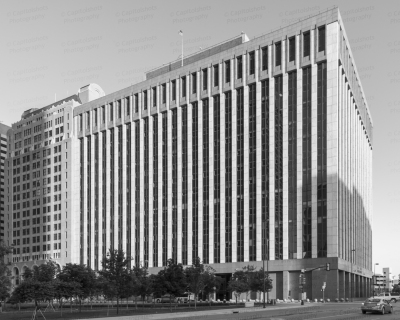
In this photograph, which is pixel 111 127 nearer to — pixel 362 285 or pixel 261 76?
pixel 261 76

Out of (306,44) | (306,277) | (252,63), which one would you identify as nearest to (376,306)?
(306,277)

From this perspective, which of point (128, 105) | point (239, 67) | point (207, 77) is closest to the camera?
point (239, 67)

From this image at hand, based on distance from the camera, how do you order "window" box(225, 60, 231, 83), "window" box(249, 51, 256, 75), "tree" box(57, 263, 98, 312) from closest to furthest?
"tree" box(57, 263, 98, 312) < "window" box(249, 51, 256, 75) < "window" box(225, 60, 231, 83)

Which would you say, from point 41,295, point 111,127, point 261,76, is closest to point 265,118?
point 261,76

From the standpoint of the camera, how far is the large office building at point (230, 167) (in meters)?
98.6

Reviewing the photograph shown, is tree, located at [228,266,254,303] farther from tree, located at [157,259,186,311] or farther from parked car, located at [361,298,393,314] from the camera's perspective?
parked car, located at [361,298,393,314]

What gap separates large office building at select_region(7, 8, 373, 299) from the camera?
3880 inches

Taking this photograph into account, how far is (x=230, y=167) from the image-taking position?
110 metres

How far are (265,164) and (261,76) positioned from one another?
59.3ft

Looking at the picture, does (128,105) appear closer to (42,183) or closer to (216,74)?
(216,74)

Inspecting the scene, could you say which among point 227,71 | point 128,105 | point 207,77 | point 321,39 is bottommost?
point 128,105

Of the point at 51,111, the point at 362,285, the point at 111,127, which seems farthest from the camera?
the point at 51,111

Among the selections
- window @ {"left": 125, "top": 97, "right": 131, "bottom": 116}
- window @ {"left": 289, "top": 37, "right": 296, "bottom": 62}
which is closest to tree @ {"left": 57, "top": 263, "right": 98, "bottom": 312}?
window @ {"left": 289, "top": 37, "right": 296, "bottom": 62}

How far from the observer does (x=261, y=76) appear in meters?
108
